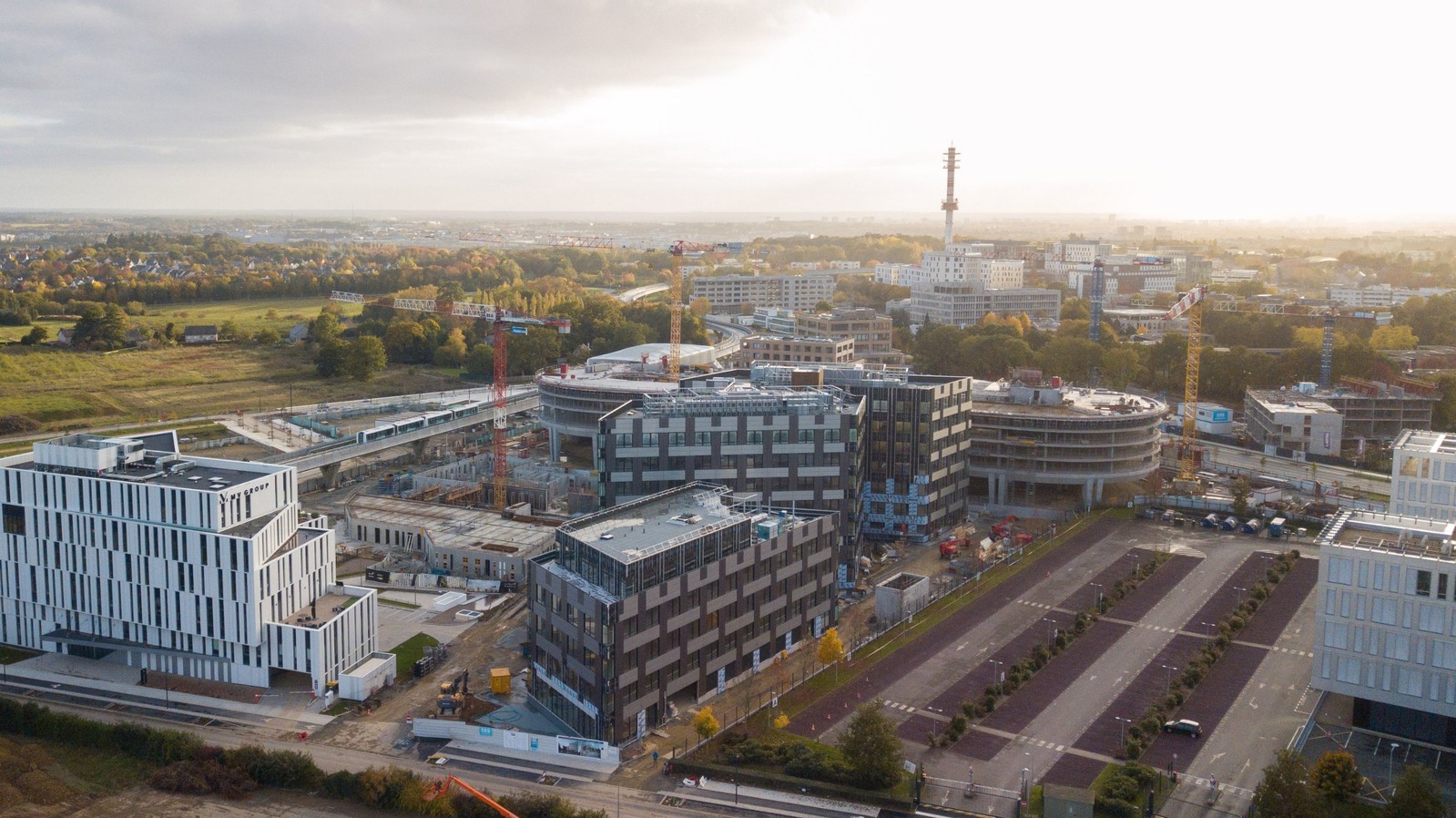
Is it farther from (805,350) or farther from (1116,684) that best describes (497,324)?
(1116,684)

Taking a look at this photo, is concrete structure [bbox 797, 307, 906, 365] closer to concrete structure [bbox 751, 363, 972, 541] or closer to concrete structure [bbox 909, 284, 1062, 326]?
concrete structure [bbox 909, 284, 1062, 326]

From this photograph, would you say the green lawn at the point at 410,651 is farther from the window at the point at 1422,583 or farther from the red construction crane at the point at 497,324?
the window at the point at 1422,583

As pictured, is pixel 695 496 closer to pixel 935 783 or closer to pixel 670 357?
pixel 935 783

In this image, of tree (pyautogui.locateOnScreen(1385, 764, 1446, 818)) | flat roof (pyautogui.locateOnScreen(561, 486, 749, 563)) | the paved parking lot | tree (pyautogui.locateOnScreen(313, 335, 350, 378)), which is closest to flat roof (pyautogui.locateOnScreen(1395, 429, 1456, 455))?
the paved parking lot

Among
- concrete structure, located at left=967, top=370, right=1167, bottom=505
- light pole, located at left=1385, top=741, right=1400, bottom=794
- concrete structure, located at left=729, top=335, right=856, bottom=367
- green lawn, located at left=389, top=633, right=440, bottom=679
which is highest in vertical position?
concrete structure, located at left=729, top=335, right=856, bottom=367

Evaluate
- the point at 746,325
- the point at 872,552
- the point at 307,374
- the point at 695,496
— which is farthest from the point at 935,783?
the point at 746,325

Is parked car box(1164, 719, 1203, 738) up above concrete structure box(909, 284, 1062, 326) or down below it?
below
